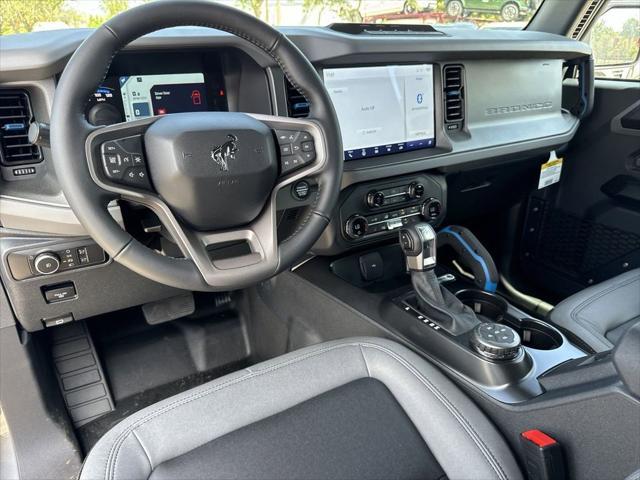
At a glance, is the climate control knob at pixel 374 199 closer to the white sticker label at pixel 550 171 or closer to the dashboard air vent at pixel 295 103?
the dashboard air vent at pixel 295 103

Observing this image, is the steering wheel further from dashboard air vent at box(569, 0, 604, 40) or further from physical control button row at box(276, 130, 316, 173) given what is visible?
dashboard air vent at box(569, 0, 604, 40)

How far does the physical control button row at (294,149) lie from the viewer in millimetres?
956

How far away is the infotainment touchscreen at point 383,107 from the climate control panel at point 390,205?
96mm

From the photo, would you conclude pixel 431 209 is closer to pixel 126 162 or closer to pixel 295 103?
pixel 295 103

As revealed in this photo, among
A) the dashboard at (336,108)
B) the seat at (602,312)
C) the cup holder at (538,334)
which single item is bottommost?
the seat at (602,312)

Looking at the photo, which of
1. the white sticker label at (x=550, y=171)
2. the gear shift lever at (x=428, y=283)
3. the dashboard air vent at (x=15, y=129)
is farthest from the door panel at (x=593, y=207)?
the dashboard air vent at (x=15, y=129)

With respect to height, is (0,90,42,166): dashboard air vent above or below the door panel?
above

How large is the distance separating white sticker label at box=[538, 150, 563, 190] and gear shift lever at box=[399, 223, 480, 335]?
871 millimetres

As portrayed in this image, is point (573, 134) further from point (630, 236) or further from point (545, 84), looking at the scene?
point (630, 236)

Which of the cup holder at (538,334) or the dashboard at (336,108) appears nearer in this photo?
the dashboard at (336,108)

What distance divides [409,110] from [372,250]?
1.37 feet

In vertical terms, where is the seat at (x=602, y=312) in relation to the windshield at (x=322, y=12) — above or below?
below

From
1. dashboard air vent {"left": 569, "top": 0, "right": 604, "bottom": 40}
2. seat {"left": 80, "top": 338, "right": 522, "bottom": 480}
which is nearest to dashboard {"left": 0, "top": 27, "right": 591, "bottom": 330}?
dashboard air vent {"left": 569, "top": 0, "right": 604, "bottom": 40}

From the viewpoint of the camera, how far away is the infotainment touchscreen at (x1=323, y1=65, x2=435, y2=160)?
1275 millimetres
